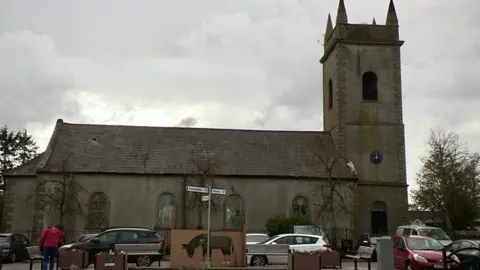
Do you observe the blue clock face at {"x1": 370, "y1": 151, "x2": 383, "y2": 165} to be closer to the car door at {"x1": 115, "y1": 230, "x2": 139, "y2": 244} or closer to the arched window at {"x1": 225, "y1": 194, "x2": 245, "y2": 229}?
the arched window at {"x1": 225, "y1": 194, "x2": 245, "y2": 229}

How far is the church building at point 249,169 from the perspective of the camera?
36062mm

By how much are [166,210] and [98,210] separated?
442 centimetres

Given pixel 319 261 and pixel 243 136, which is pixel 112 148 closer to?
pixel 243 136

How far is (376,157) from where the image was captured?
39906 mm

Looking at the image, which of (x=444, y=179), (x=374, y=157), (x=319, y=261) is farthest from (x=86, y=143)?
(x=444, y=179)

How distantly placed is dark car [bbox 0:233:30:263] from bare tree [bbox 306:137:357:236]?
18565 mm

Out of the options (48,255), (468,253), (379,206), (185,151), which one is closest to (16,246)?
(48,255)

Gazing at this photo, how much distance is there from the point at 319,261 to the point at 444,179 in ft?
115

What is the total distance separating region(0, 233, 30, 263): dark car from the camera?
88.9ft

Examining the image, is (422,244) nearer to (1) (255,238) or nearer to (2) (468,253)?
(2) (468,253)

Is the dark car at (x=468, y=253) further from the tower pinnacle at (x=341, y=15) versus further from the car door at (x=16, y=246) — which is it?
the tower pinnacle at (x=341, y=15)

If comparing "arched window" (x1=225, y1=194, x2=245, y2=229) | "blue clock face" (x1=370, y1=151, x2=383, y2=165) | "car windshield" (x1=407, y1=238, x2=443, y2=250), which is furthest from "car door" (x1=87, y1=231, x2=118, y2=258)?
"blue clock face" (x1=370, y1=151, x2=383, y2=165)

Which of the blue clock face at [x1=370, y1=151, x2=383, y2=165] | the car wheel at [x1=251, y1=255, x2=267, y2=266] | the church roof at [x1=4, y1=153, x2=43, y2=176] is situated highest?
the blue clock face at [x1=370, y1=151, x2=383, y2=165]

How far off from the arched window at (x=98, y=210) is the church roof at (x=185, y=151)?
1732mm
